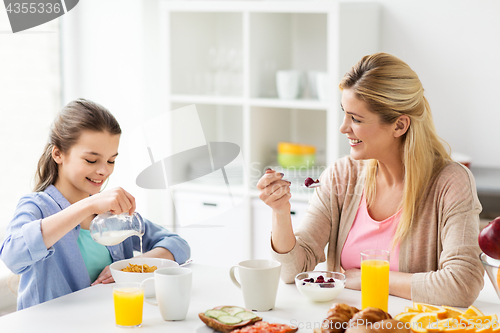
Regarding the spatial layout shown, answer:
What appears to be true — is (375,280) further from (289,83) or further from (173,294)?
(289,83)

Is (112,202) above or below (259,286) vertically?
above

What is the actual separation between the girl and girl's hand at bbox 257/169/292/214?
34 centimetres

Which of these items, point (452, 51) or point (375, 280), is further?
point (452, 51)

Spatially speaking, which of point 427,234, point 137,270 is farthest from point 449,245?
point 137,270

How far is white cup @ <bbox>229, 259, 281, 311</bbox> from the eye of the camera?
121 centimetres

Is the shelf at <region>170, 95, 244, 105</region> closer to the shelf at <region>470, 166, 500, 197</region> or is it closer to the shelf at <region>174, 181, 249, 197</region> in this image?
the shelf at <region>174, 181, 249, 197</region>

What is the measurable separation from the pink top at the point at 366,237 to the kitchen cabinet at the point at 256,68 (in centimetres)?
105

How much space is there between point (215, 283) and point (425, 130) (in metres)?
0.77

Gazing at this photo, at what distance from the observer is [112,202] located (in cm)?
133

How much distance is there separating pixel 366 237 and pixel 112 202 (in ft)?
2.50

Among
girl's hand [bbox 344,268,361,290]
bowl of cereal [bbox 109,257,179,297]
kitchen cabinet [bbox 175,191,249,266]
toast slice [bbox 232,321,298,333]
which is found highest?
bowl of cereal [bbox 109,257,179,297]

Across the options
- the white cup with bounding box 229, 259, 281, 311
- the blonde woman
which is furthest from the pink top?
the white cup with bounding box 229, 259, 281, 311

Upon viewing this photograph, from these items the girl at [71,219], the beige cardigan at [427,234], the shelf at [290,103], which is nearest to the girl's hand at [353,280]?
the beige cardigan at [427,234]

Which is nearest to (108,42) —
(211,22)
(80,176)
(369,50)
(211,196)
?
(211,22)
